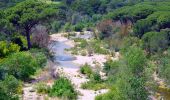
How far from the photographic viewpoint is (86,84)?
128 feet

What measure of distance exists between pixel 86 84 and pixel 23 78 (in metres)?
5.89

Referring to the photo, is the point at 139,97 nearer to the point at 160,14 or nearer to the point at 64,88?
the point at 64,88

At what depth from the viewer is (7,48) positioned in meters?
44.4

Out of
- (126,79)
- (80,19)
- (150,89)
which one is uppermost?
(126,79)

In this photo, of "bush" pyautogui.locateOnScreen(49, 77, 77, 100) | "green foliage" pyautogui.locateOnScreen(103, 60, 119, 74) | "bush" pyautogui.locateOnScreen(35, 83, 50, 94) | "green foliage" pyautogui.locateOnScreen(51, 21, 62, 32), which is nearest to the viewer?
"bush" pyautogui.locateOnScreen(49, 77, 77, 100)

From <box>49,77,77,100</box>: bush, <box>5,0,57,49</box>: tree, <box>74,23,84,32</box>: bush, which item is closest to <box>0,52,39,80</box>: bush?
<box>49,77,77,100</box>: bush

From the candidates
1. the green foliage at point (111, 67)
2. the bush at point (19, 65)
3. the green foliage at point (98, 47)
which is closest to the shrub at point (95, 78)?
the green foliage at point (111, 67)

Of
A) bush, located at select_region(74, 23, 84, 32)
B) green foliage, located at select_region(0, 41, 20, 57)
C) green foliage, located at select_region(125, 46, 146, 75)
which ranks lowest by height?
bush, located at select_region(74, 23, 84, 32)

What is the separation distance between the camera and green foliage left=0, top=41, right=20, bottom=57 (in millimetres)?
42844

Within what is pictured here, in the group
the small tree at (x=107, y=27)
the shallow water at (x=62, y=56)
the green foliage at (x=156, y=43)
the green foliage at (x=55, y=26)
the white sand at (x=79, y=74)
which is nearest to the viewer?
the white sand at (x=79, y=74)

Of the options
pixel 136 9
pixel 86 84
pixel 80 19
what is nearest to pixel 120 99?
pixel 86 84

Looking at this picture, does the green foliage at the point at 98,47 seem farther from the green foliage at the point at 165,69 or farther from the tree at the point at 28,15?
the green foliage at the point at 165,69

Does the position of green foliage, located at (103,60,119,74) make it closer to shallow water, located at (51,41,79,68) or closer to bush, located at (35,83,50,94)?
shallow water, located at (51,41,79,68)

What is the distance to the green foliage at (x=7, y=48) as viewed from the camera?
42844 mm
